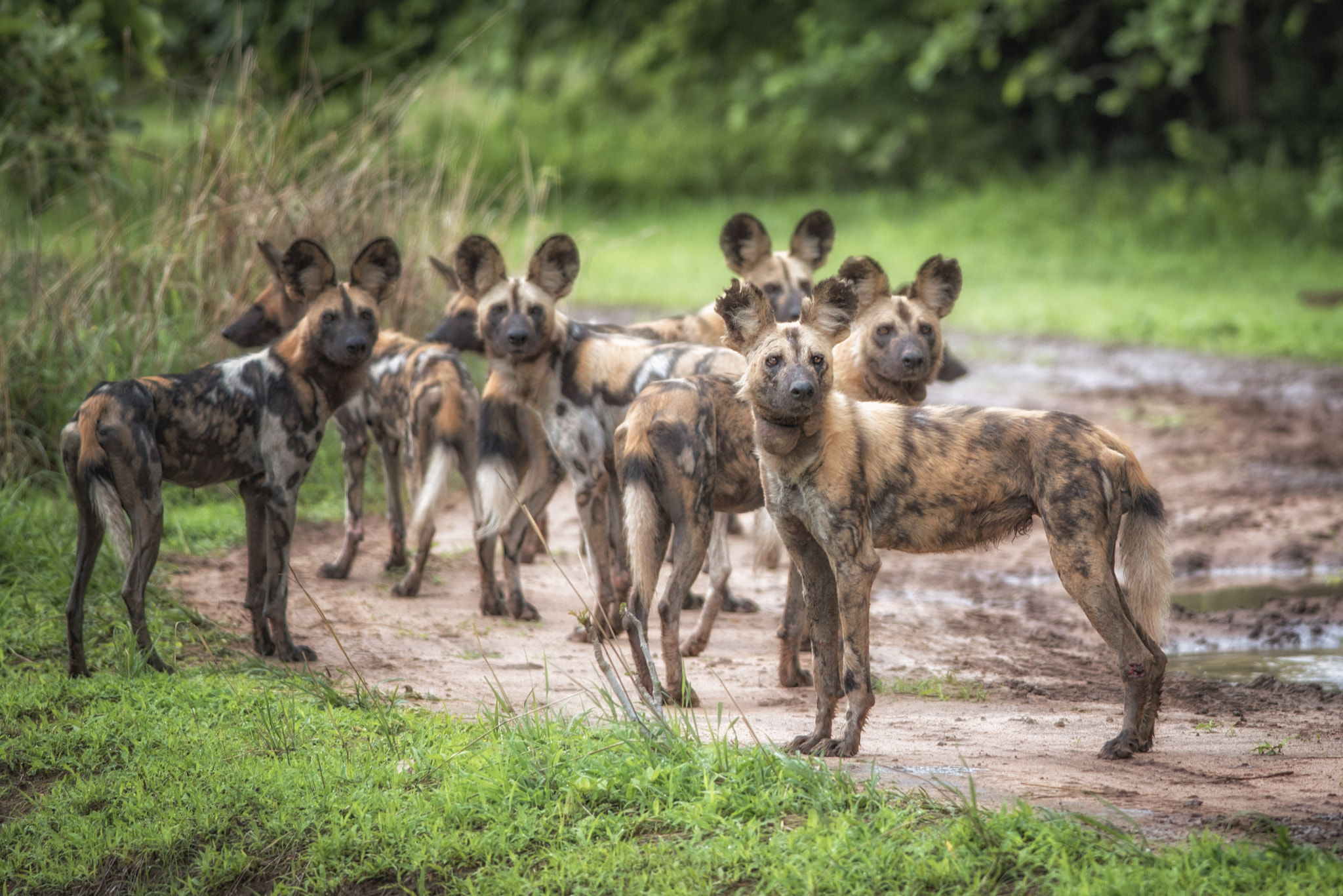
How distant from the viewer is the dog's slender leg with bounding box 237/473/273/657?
16.7 ft

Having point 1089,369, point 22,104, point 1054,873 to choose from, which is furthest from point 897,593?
point 22,104

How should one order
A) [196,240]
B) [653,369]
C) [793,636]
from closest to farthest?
[793,636] → [653,369] → [196,240]

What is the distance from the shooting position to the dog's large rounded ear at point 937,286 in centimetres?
530

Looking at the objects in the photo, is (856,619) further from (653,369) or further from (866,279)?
(653,369)

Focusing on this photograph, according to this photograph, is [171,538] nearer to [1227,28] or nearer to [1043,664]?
[1043,664]

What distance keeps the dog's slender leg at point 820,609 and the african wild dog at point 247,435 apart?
1979mm

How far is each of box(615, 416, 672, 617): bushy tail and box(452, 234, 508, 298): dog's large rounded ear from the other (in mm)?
1289

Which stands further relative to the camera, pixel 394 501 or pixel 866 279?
pixel 394 501

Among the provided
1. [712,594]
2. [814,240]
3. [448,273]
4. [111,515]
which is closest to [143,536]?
[111,515]

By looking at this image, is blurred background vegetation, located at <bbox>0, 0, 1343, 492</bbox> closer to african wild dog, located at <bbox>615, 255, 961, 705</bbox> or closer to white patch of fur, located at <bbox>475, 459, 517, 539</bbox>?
white patch of fur, located at <bbox>475, 459, 517, 539</bbox>

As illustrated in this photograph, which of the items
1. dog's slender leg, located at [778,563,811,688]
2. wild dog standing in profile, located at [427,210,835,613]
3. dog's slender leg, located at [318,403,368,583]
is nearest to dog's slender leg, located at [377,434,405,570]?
dog's slender leg, located at [318,403,368,583]

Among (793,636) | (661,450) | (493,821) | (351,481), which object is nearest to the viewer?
(493,821)

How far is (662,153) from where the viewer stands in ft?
65.9

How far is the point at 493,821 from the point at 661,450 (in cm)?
154
